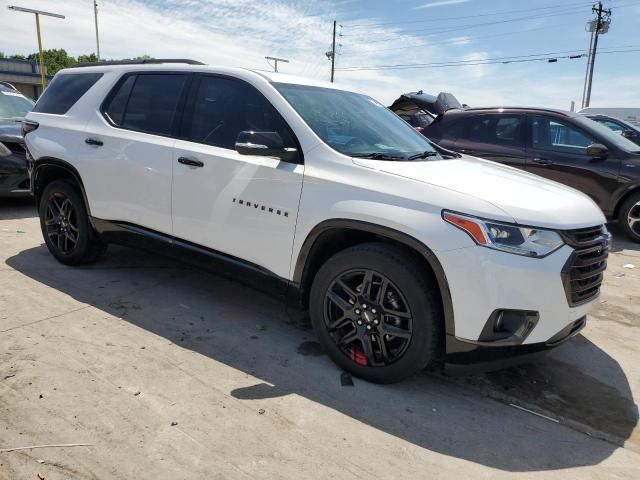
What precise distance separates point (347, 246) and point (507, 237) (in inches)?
40.4

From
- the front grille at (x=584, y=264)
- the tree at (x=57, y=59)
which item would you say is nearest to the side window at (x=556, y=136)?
the front grille at (x=584, y=264)

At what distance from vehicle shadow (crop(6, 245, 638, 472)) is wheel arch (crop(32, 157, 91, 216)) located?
0.82m

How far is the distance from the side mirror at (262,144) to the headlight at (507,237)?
124cm

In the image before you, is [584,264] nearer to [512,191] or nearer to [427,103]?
[512,191]

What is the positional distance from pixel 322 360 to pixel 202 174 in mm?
1542

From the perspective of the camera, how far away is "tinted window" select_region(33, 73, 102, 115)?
185 inches

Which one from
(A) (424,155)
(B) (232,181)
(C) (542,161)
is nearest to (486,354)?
(A) (424,155)

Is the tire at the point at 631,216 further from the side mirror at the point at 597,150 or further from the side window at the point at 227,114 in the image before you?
the side window at the point at 227,114

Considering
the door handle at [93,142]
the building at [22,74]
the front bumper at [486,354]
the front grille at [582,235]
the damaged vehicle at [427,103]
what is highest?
the building at [22,74]

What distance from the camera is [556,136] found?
7230 millimetres

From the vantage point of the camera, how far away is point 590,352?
148 inches

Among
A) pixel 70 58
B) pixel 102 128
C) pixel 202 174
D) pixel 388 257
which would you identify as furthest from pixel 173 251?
pixel 70 58

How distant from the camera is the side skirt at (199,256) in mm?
3471

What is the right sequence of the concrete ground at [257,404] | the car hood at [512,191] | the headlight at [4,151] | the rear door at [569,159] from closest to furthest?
1. the concrete ground at [257,404]
2. the car hood at [512,191]
3. the headlight at [4,151]
4. the rear door at [569,159]
